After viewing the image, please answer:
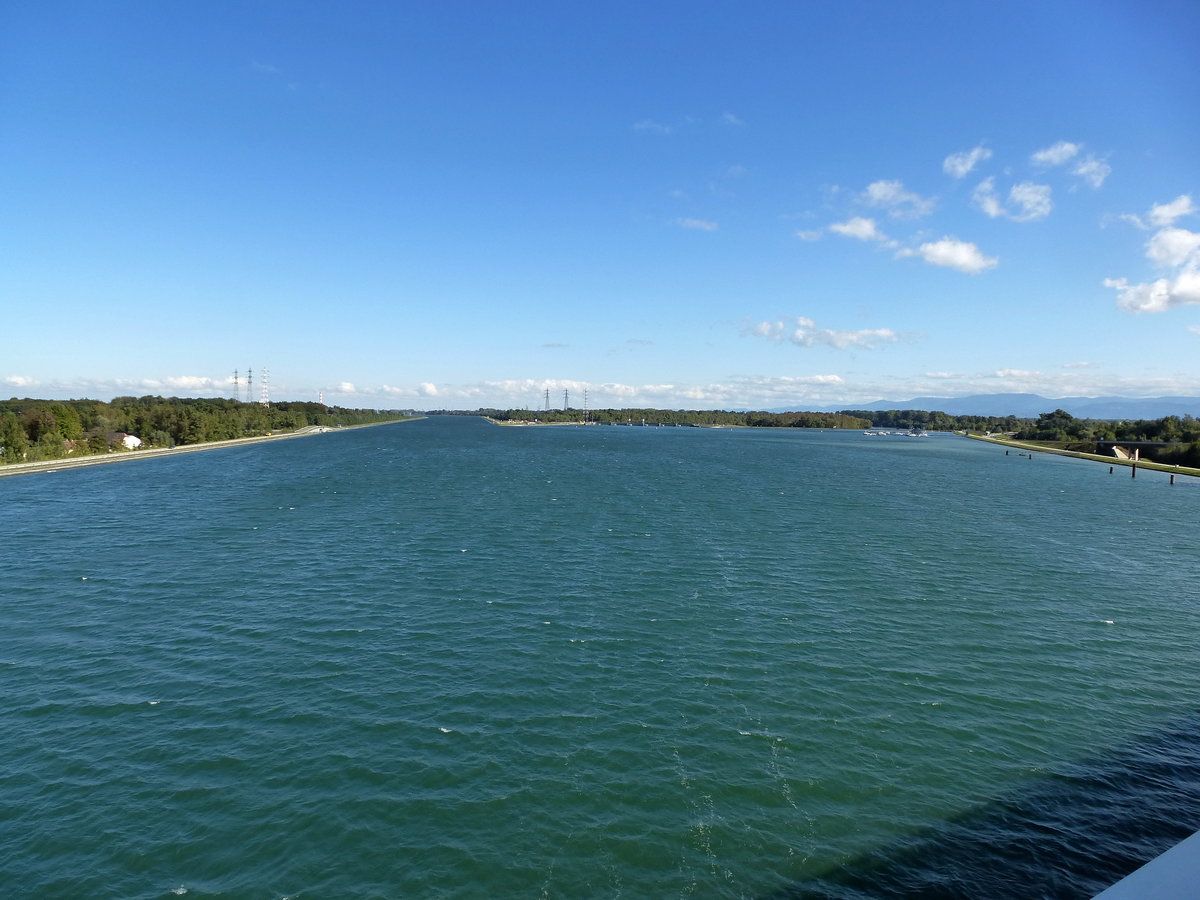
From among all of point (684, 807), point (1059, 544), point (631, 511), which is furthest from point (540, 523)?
point (1059, 544)

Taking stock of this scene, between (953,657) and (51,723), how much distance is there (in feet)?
111

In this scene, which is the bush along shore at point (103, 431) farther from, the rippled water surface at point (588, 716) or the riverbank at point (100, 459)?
the rippled water surface at point (588, 716)

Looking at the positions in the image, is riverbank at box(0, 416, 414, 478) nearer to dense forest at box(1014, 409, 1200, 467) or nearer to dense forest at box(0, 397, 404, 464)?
dense forest at box(0, 397, 404, 464)

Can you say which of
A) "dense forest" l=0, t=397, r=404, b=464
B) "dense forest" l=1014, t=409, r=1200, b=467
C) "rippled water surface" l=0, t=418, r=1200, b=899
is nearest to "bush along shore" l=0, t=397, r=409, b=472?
"dense forest" l=0, t=397, r=404, b=464

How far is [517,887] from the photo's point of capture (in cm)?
1319

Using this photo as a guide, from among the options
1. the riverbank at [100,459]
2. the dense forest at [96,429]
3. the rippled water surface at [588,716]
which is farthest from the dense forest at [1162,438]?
the dense forest at [96,429]

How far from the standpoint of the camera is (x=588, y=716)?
20.1 m

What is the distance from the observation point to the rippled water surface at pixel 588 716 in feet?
46.2

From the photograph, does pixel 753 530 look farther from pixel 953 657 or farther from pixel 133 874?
pixel 133 874

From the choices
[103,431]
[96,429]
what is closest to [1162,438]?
[103,431]

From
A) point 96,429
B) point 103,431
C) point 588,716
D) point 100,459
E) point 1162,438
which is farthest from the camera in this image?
point 1162,438

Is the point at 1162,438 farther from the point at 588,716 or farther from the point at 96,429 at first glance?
the point at 96,429

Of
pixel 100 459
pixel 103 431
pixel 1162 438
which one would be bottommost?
pixel 100 459

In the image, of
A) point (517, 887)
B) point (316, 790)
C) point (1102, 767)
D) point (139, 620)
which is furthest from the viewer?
point (139, 620)
